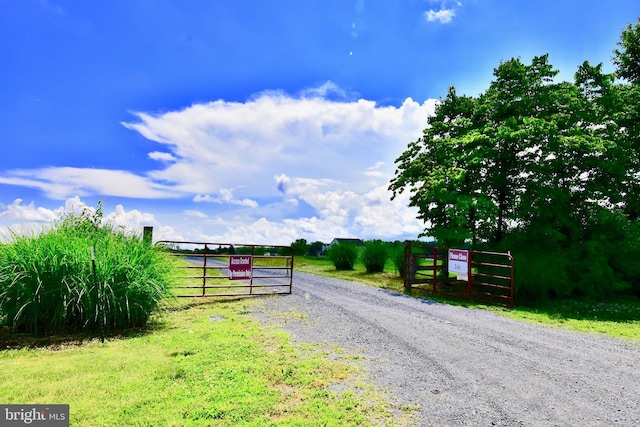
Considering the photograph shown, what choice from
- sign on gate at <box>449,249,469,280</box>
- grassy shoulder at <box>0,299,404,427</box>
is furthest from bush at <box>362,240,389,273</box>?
grassy shoulder at <box>0,299,404,427</box>

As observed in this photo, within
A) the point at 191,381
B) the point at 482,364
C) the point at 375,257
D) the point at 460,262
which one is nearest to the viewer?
the point at 191,381

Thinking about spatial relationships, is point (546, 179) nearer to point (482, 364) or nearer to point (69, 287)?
point (482, 364)

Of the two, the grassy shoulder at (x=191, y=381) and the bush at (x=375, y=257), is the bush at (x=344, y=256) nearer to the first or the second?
the bush at (x=375, y=257)

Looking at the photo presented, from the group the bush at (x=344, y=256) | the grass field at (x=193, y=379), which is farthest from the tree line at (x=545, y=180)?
the grass field at (x=193, y=379)

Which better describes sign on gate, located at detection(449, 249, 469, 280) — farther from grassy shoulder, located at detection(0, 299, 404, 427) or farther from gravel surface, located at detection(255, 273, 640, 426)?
grassy shoulder, located at detection(0, 299, 404, 427)

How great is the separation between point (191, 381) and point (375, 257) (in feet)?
58.2

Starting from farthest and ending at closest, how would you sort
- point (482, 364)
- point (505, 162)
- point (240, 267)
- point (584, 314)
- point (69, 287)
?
point (505, 162) < point (240, 267) < point (584, 314) < point (69, 287) < point (482, 364)

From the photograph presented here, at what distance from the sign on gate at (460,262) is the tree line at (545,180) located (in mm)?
1034

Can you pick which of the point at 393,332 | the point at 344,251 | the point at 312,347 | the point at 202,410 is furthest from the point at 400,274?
the point at 202,410

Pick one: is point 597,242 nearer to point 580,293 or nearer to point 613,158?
point 580,293

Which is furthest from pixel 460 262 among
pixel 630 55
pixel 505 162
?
pixel 630 55

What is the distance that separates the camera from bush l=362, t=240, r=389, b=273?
2164 centimetres

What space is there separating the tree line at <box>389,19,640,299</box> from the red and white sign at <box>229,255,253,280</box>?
7.58 metres

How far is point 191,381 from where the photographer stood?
4566mm
